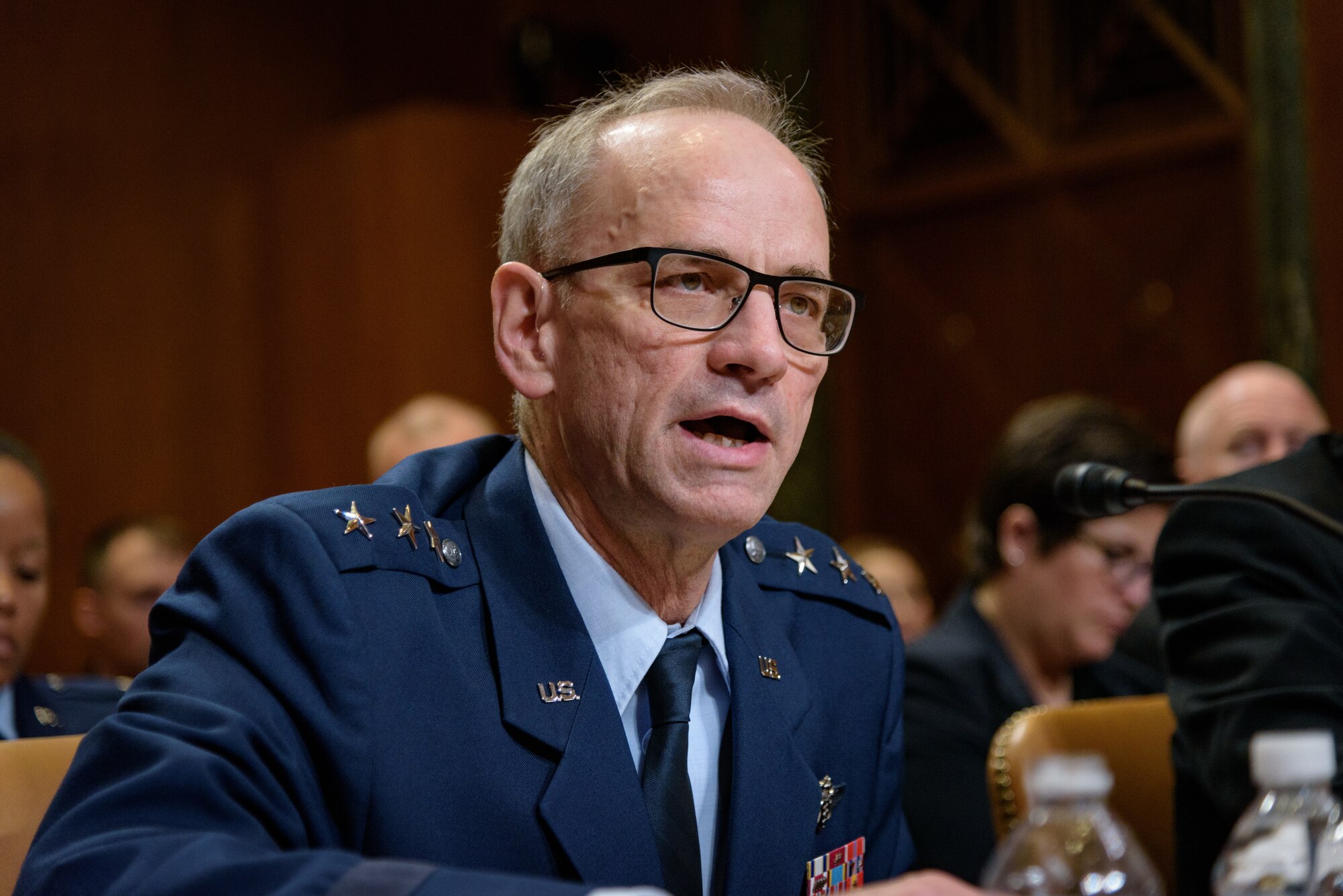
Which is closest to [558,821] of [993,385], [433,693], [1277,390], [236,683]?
[433,693]

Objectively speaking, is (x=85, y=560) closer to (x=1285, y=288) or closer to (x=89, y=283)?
(x=89, y=283)

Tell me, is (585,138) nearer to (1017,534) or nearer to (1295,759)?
(1295,759)

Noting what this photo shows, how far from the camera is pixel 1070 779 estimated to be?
93cm

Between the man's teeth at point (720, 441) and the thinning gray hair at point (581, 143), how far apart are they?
244 millimetres

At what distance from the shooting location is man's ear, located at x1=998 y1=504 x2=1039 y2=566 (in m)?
3.06

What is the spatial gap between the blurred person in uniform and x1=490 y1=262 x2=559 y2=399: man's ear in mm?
2573

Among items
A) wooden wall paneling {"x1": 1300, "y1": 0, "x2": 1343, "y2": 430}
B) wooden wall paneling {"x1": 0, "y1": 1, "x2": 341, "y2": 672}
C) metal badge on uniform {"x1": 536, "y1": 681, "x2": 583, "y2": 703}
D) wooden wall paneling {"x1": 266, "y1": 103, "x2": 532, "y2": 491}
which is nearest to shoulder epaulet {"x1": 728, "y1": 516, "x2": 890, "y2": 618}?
metal badge on uniform {"x1": 536, "y1": 681, "x2": 583, "y2": 703}

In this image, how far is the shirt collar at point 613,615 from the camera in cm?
151

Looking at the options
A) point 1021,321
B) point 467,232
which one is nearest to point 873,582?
point 1021,321

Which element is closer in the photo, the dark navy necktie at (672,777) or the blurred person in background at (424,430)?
the dark navy necktie at (672,777)

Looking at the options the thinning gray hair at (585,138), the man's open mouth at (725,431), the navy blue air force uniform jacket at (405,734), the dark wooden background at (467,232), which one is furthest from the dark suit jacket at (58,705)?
the dark wooden background at (467,232)

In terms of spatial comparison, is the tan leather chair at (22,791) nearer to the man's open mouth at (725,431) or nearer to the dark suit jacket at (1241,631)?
the man's open mouth at (725,431)

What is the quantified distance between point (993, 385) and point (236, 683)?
4.71 meters

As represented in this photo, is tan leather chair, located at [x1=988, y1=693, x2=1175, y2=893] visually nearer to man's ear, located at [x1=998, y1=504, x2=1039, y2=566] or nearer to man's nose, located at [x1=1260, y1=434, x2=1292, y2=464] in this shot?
man's ear, located at [x1=998, y1=504, x2=1039, y2=566]
